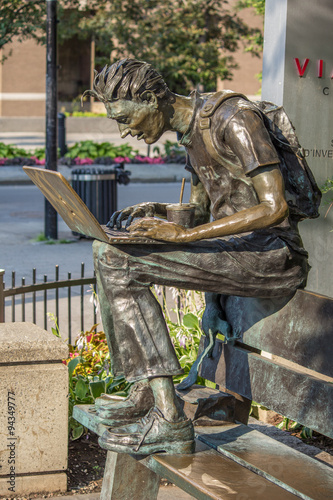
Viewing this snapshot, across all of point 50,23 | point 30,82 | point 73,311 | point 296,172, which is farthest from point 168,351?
point 30,82

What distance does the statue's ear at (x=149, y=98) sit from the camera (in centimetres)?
336

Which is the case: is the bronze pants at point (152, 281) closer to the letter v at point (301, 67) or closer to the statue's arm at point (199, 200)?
the statue's arm at point (199, 200)

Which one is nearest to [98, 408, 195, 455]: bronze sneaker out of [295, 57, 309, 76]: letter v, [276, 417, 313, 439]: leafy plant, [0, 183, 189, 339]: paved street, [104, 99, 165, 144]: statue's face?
[104, 99, 165, 144]: statue's face

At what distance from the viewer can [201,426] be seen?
12.2 ft

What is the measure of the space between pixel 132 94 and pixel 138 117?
3.9 inches

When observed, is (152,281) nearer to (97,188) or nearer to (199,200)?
(199,200)

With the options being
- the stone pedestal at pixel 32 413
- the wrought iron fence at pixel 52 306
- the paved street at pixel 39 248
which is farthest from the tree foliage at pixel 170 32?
the stone pedestal at pixel 32 413

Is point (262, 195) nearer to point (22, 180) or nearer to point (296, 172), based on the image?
point (296, 172)

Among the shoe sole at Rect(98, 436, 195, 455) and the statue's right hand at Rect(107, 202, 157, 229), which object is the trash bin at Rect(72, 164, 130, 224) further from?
the shoe sole at Rect(98, 436, 195, 455)

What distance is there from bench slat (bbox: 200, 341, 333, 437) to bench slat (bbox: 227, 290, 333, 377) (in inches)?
2.6

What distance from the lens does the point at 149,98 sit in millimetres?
3383

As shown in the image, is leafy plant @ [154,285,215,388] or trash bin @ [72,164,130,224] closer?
leafy plant @ [154,285,215,388]

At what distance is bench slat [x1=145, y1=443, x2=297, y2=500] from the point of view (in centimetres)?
299

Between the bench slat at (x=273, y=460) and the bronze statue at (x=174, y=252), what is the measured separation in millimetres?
234
